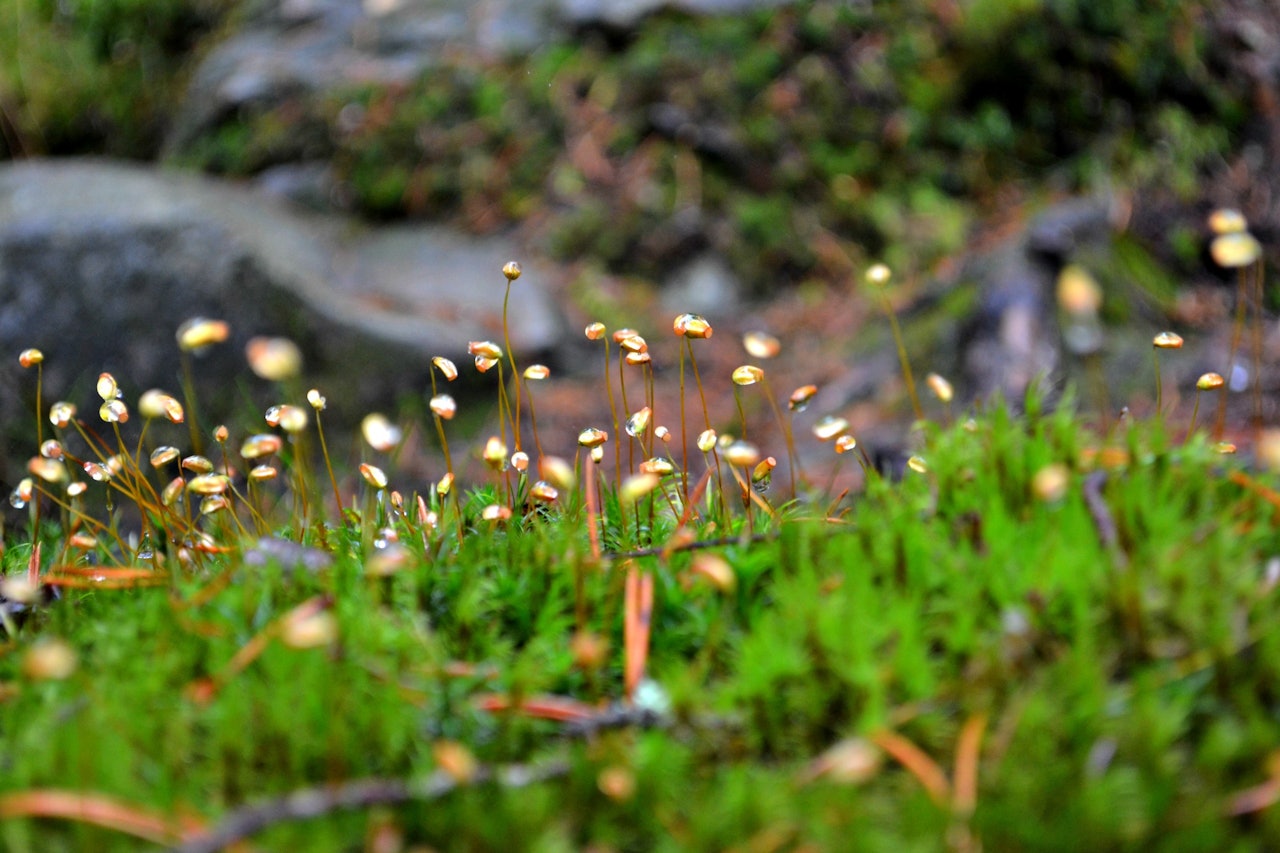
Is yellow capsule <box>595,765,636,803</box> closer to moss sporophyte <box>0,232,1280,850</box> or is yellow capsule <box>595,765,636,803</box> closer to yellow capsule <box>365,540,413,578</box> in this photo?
moss sporophyte <box>0,232,1280,850</box>

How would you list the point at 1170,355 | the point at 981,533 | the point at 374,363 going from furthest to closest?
the point at 374,363 → the point at 1170,355 → the point at 981,533

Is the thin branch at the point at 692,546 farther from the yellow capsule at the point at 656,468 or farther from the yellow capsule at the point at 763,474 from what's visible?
the yellow capsule at the point at 763,474

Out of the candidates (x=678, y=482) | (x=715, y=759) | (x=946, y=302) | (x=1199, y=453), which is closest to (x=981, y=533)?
(x=1199, y=453)

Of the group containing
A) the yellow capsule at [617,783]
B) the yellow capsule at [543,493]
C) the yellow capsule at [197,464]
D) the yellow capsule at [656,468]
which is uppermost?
the yellow capsule at [617,783]

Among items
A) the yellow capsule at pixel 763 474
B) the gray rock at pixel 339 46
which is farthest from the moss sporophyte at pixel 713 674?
the gray rock at pixel 339 46

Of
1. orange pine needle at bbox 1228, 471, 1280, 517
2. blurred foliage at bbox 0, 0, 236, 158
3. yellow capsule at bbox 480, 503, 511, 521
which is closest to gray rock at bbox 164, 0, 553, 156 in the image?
blurred foliage at bbox 0, 0, 236, 158

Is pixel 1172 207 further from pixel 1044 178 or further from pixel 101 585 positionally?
pixel 101 585
